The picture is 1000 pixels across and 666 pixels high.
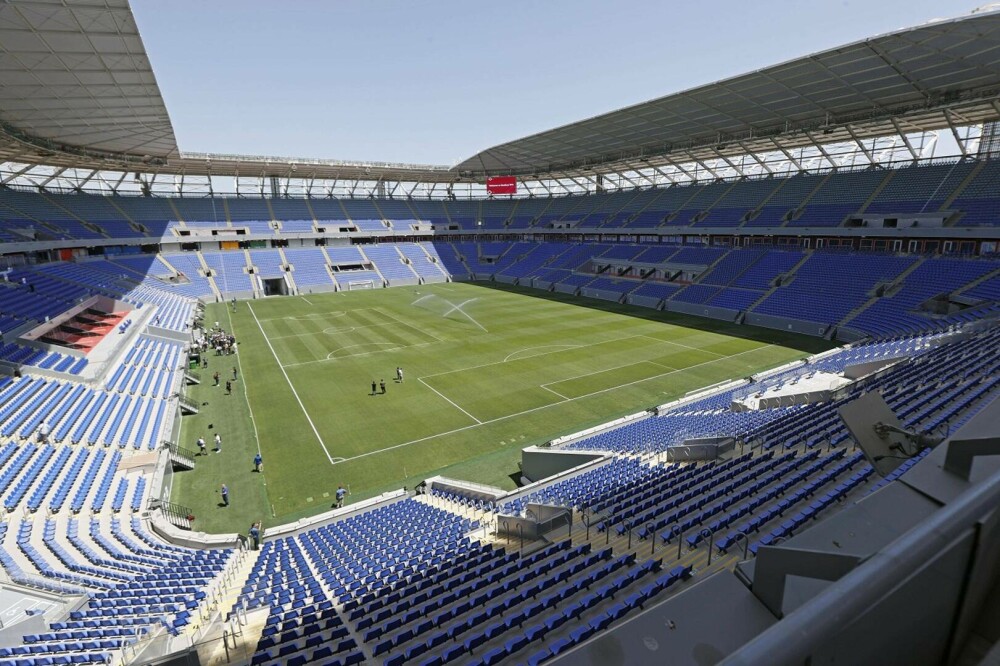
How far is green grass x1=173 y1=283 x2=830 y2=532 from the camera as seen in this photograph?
64.4ft

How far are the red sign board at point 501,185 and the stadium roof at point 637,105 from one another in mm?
10460

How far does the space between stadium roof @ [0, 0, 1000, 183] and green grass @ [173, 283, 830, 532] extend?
16408 mm

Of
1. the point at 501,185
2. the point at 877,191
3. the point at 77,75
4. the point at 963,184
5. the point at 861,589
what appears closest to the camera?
the point at 861,589

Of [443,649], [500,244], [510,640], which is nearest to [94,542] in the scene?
[443,649]

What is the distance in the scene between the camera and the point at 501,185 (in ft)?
248

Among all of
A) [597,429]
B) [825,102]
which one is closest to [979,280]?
[825,102]

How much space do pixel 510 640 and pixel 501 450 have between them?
45.6ft

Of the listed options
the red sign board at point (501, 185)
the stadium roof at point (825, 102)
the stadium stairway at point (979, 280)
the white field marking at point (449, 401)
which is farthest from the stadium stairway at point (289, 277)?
the stadium stairway at point (979, 280)

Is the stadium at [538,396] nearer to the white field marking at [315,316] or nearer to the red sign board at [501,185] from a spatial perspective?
the white field marking at [315,316]

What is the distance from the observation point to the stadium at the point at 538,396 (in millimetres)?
3164

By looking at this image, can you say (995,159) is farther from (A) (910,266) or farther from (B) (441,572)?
(B) (441,572)

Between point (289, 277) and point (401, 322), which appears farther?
point (289, 277)

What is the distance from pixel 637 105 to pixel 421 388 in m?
30.4

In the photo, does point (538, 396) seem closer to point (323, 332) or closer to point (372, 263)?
point (323, 332)
